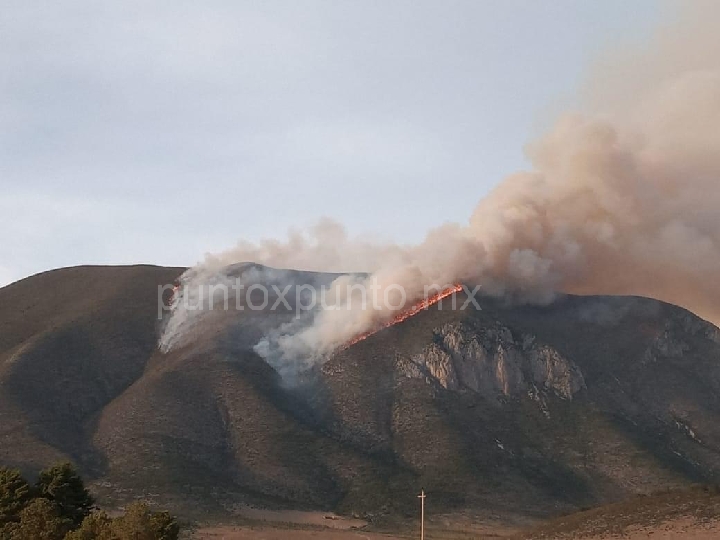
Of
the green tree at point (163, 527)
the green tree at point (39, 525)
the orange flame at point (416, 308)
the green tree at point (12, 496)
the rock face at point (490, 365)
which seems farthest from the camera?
the orange flame at point (416, 308)

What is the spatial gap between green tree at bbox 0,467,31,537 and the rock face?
9641 centimetres

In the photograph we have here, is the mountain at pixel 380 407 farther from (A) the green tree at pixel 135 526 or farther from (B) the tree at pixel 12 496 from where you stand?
(A) the green tree at pixel 135 526

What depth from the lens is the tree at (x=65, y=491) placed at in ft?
217

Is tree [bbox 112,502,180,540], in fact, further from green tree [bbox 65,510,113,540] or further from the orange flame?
the orange flame

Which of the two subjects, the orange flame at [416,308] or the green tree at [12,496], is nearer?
the green tree at [12,496]

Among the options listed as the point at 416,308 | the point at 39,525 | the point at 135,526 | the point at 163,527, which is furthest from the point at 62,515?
the point at 416,308

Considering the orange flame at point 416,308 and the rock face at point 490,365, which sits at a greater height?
the orange flame at point 416,308

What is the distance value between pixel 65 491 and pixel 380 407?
8573 cm

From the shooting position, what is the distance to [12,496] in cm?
6488

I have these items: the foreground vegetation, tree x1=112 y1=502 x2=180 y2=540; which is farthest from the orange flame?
tree x1=112 y1=502 x2=180 y2=540

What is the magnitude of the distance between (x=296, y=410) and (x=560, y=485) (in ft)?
146

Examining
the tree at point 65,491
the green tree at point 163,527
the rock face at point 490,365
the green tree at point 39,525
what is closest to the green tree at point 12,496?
the tree at point 65,491

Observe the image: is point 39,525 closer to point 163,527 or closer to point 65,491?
point 163,527

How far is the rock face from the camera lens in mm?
157625
